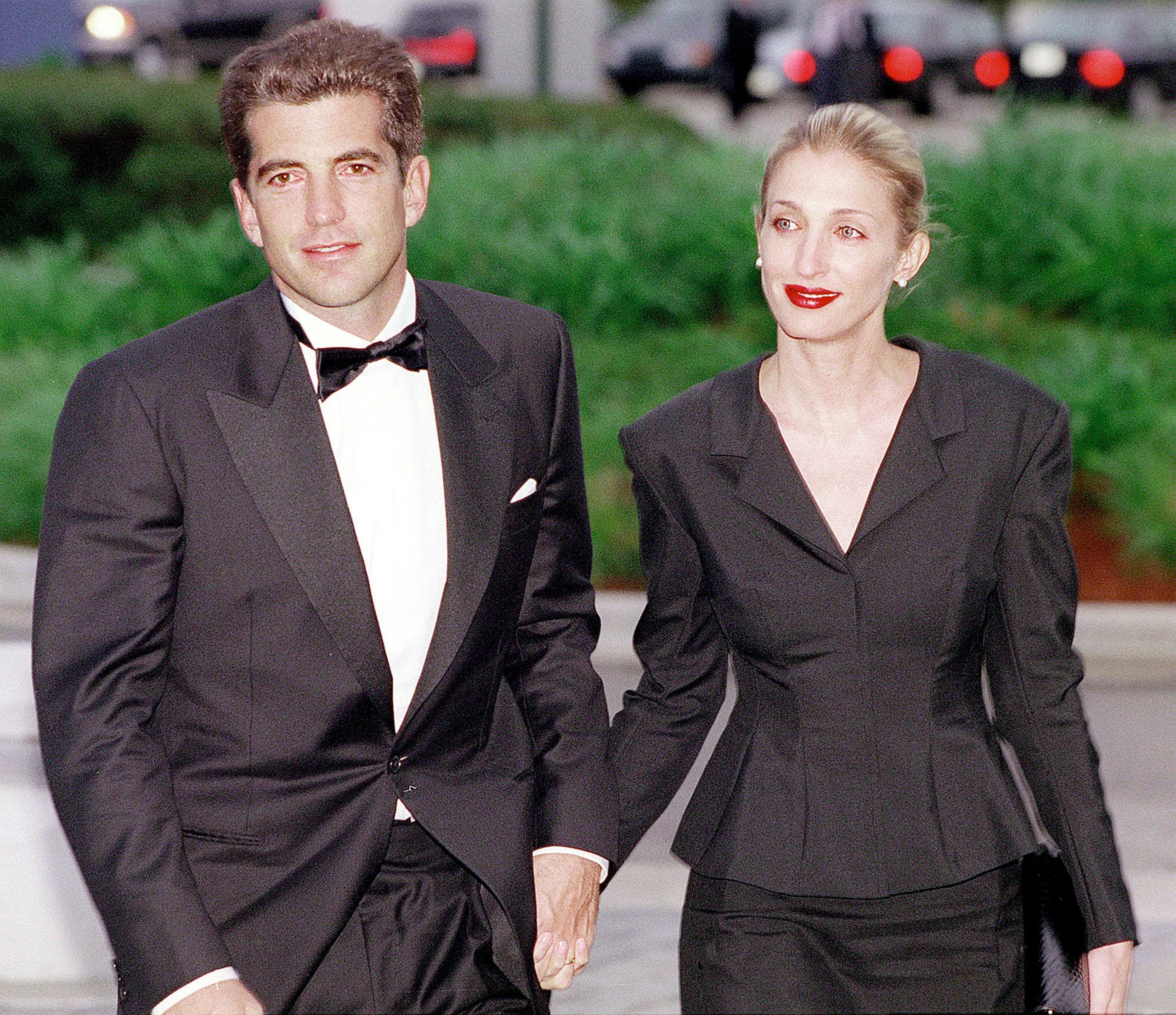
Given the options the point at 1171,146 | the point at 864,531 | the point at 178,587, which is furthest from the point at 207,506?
the point at 1171,146

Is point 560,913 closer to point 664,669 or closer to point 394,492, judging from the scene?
point 664,669

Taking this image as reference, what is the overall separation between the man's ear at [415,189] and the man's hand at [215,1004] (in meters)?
1.34

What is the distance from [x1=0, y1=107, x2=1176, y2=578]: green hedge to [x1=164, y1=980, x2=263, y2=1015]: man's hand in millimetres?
6980

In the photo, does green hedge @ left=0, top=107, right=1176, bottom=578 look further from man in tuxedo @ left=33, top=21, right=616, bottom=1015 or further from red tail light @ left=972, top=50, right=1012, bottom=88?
red tail light @ left=972, top=50, right=1012, bottom=88

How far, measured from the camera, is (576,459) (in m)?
3.79

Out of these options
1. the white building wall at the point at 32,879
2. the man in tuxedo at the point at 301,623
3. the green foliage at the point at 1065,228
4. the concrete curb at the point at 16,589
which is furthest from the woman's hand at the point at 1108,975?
the green foliage at the point at 1065,228

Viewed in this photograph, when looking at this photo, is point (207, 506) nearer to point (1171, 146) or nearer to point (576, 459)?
point (576, 459)

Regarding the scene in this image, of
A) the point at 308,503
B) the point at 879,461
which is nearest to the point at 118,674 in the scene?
the point at 308,503

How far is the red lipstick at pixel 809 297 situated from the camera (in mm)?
3648

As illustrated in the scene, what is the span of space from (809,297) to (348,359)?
34.0 inches

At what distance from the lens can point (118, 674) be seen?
3184mm

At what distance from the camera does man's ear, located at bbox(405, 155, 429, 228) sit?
3553mm

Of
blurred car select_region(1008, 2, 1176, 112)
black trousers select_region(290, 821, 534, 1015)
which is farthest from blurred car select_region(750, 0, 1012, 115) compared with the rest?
black trousers select_region(290, 821, 534, 1015)

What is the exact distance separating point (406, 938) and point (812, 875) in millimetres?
718
